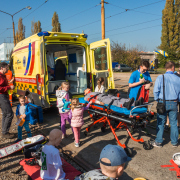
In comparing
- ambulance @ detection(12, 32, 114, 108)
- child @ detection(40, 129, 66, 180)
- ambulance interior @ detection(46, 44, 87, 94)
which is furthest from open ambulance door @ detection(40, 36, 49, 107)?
child @ detection(40, 129, 66, 180)

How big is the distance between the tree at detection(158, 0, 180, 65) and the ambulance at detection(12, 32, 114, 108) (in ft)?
120

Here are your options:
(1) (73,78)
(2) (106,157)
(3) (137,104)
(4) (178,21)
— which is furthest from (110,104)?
(4) (178,21)

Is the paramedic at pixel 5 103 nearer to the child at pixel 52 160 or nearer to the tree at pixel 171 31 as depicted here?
the child at pixel 52 160

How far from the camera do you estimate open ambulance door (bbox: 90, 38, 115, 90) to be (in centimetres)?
668

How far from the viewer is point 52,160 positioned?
263 cm

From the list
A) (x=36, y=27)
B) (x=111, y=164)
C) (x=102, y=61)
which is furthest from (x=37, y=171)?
(x=36, y=27)

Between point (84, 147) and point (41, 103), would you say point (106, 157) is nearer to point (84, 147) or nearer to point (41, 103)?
point (84, 147)

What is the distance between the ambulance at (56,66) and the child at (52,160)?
12.1ft

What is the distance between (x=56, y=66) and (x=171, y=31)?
1581 inches

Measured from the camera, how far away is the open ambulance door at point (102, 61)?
6.68 meters

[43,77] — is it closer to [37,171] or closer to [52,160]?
[37,171]

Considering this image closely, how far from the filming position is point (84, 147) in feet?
14.7

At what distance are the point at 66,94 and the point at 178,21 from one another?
43725 millimetres

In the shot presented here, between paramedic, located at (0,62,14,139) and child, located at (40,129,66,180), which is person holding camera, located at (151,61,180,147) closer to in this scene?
child, located at (40,129,66,180)
